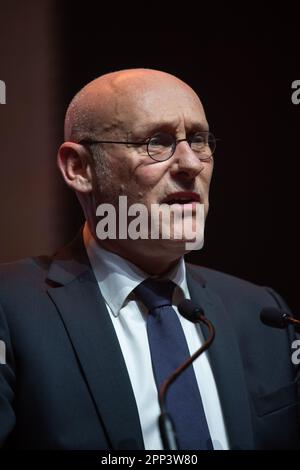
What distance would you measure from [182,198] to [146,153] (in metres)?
0.12

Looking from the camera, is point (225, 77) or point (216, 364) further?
point (225, 77)

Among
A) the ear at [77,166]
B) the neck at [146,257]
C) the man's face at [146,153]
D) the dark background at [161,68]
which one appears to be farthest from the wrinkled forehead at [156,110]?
the dark background at [161,68]

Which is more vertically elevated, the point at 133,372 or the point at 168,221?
the point at 168,221

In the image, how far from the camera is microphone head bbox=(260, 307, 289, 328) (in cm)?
126

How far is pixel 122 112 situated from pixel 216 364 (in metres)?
0.55

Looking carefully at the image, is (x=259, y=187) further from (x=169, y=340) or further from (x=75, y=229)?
(x=169, y=340)

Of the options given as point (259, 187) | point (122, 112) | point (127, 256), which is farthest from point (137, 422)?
point (259, 187)

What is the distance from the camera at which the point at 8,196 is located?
191cm

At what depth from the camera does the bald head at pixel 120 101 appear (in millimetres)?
1379

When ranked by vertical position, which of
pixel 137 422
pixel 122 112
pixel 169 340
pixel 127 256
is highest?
pixel 122 112

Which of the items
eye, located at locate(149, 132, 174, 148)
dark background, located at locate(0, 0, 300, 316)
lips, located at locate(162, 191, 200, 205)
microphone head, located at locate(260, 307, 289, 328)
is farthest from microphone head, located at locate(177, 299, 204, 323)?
dark background, located at locate(0, 0, 300, 316)

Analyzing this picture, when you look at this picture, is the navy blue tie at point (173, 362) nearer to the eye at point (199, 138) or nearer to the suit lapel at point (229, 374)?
the suit lapel at point (229, 374)

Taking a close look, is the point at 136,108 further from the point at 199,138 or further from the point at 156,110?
the point at 199,138

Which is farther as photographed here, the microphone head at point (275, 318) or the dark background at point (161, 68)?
the dark background at point (161, 68)
